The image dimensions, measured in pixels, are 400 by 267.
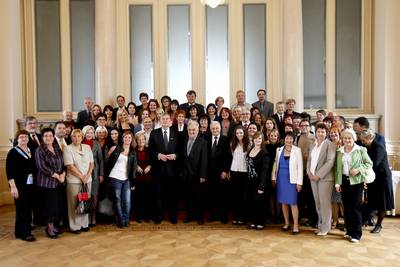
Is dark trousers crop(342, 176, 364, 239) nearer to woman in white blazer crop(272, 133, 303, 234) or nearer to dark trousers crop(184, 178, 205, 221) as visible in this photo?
Answer: woman in white blazer crop(272, 133, 303, 234)

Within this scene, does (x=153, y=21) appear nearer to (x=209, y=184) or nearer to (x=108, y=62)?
(x=108, y=62)

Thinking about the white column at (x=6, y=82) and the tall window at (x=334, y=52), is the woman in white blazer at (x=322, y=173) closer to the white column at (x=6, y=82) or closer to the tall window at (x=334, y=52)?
the tall window at (x=334, y=52)

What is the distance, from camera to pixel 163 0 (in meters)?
9.42

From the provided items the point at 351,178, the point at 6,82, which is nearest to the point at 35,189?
the point at 6,82

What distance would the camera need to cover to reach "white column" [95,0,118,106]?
884cm

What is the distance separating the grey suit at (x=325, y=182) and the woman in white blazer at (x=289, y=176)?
0.57ft

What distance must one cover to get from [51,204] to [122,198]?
1.00 metres

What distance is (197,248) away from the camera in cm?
518

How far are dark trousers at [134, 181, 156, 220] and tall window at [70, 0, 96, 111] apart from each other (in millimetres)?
3662

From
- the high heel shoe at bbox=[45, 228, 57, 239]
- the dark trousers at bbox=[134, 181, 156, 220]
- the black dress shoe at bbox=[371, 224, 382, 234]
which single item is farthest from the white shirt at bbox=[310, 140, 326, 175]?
the high heel shoe at bbox=[45, 228, 57, 239]

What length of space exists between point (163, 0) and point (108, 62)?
1.87 metres

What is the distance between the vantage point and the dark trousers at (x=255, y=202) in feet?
20.0

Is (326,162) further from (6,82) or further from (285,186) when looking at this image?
(6,82)

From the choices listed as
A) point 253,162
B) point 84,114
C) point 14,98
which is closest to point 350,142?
point 253,162
